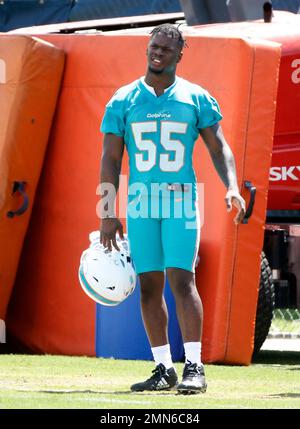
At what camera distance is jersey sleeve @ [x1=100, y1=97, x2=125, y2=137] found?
776 cm

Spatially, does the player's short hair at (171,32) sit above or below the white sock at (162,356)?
above

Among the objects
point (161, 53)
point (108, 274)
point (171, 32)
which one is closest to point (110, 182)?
point (108, 274)

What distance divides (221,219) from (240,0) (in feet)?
9.77

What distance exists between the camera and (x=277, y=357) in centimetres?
1116

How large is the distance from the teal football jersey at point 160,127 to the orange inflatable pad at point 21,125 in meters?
2.33

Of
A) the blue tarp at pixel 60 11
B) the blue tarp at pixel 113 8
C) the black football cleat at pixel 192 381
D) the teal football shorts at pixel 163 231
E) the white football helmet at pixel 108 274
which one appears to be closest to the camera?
the black football cleat at pixel 192 381

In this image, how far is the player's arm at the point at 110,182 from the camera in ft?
25.4

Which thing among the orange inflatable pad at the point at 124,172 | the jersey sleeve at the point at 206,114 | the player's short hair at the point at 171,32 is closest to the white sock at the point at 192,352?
the jersey sleeve at the point at 206,114

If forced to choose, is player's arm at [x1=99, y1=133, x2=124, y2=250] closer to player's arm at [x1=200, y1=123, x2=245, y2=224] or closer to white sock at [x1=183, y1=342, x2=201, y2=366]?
player's arm at [x1=200, y1=123, x2=245, y2=224]

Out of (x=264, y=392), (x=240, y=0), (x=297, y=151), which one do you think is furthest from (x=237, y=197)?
(x=240, y=0)

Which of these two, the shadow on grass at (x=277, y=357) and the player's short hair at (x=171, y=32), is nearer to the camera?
the player's short hair at (x=171, y=32)

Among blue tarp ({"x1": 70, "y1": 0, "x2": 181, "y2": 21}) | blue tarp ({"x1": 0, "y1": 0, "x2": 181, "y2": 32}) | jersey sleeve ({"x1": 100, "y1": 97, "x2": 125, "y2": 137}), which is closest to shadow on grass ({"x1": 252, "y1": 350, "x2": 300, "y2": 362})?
jersey sleeve ({"x1": 100, "y1": 97, "x2": 125, "y2": 137})

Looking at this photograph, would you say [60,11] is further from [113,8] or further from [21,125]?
[21,125]

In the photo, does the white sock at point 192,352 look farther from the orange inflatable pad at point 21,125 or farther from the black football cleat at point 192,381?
the orange inflatable pad at point 21,125
